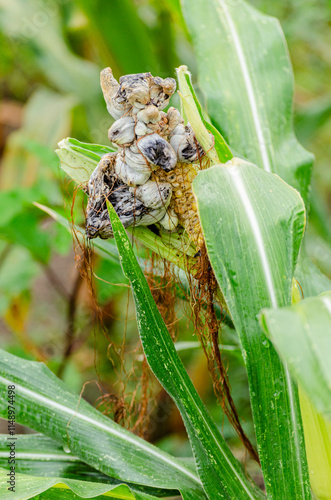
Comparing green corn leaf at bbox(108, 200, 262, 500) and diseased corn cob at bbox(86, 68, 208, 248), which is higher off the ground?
diseased corn cob at bbox(86, 68, 208, 248)

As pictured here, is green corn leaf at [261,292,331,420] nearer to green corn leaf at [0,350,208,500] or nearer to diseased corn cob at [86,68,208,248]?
diseased corn cob at [86,68,208,248]

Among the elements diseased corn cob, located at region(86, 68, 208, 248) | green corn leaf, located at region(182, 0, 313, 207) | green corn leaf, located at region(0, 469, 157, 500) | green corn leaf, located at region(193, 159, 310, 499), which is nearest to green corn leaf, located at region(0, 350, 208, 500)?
green corn leaf, located at region(0, 469, 157, 500)

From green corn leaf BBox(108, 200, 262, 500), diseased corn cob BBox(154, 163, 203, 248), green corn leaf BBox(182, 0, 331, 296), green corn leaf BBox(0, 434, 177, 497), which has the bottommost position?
green corn leaf BBox(0, 434, 177, 497)

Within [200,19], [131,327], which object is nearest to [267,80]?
[200,19]

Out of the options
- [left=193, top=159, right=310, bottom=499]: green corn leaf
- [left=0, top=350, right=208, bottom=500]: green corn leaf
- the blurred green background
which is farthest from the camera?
the blurred green background

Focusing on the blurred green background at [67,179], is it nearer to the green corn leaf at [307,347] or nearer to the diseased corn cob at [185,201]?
the diseased corn cob at [185,201]

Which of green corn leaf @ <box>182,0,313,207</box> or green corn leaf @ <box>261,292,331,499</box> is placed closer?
green corn leaf @ <box>261,292,331,499</box>

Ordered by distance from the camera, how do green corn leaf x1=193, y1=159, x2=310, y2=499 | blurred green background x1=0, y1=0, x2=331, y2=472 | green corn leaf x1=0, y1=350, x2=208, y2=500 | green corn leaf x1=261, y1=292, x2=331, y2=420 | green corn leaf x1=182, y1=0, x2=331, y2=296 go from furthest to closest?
1. blurred green background x1=0, y1=0, x2=331, y2=472
2. green corn leaf x1=182, y1=0, x2=331, y2=296
3. green corn leaf x1=0, y1=350, x2=208, y2=500
4. green corn leaf x1=193, y1=159, x2=310, y2=499
5. green corn leaf x1=261, y1=292, x2=331, y2=420
